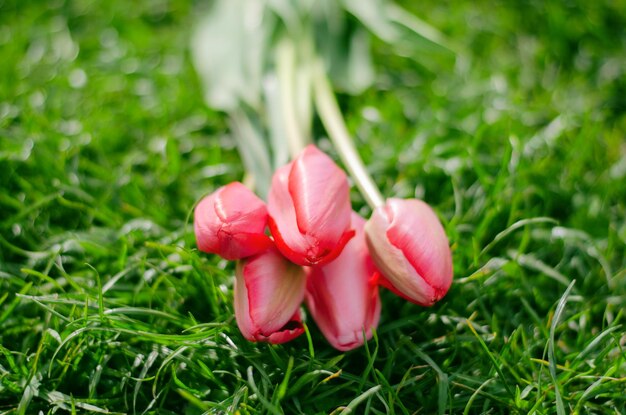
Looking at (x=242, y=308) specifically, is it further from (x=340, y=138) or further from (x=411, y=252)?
(x=340, y=138)

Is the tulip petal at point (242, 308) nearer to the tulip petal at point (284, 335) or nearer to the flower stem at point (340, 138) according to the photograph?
the tulip petal at point (284, 335)

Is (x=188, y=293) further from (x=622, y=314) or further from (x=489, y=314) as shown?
(x=622, y=314)

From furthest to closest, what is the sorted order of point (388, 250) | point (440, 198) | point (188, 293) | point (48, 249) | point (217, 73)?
point (217, 73), point (440, 198), point (48, 249), point (188, 293), point (388, 250)

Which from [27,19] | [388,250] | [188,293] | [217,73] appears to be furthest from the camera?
[27,19]

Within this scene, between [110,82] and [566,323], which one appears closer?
[566,323]

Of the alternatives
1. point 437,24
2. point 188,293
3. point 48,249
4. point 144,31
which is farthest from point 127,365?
point 437,24
